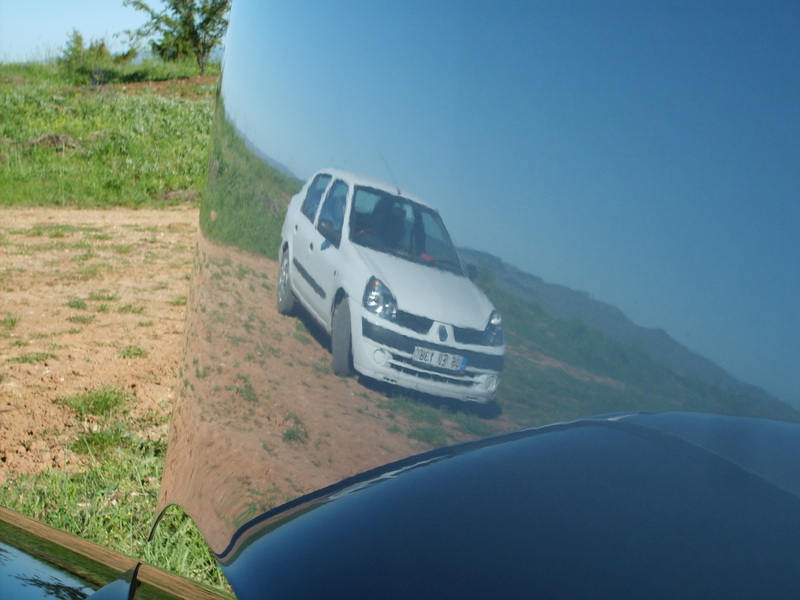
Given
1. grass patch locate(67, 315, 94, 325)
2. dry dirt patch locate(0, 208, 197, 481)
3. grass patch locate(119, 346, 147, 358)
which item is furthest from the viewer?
grass patch locate(67, 315, 94, 325)

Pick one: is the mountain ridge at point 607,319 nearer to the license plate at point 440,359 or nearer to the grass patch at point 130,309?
the license plate at point 440,359

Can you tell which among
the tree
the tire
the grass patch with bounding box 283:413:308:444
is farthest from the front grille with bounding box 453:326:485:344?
the tree

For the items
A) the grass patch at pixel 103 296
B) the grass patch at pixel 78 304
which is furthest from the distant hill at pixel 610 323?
the grass patch at pixel 103 296

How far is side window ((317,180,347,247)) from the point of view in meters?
0.68

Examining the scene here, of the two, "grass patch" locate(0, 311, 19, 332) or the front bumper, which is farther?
"grass patch" locate(0, 311, 19, 332)

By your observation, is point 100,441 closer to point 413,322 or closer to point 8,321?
point 8,321

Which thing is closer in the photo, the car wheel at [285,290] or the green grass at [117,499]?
the car wheel at [285,290]

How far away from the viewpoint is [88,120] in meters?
13.8

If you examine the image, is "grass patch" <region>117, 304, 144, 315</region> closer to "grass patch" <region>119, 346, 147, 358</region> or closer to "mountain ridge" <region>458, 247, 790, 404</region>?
"grass patch" <region>119, 346, 147, 358</region>

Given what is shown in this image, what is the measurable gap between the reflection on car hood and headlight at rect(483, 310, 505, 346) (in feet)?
0.25

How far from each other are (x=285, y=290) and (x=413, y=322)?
0.69ft

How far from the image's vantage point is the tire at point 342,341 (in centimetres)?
68

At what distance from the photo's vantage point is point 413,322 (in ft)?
2.02

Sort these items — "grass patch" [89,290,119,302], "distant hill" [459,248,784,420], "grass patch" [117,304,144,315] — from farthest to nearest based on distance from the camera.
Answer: "grass patch" [89,290,119,302], "grass patch" [117,304,144,315], "distant hill" [459,248,784,420]
